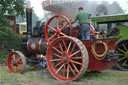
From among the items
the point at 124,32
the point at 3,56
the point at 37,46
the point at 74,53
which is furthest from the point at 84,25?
the point at 3,56

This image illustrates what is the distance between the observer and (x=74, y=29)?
15.9 feet

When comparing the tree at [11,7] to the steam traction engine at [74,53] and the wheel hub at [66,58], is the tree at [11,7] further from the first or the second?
the wheel hub at [66,58]

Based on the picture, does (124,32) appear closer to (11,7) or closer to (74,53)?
(74,53)

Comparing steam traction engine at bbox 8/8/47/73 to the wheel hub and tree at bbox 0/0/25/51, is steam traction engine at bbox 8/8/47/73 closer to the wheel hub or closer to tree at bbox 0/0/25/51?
the wheel hub

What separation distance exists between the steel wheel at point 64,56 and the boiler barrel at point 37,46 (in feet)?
3.27

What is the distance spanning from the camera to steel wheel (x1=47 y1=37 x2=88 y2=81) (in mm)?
4219

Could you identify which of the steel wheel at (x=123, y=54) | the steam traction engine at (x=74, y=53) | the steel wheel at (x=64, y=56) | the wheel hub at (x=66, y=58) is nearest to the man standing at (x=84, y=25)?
the steam traction engine at (x=74, y=53)

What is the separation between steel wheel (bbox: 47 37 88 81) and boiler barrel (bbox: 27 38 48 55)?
997 mm

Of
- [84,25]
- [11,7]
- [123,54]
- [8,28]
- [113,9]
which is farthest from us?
[113,9]

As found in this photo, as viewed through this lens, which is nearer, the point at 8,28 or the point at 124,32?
the point at 124,32

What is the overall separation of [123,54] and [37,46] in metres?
2.78

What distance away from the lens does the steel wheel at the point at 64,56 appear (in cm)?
422

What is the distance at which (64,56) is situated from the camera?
14.4 feet

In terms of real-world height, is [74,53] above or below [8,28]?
below
